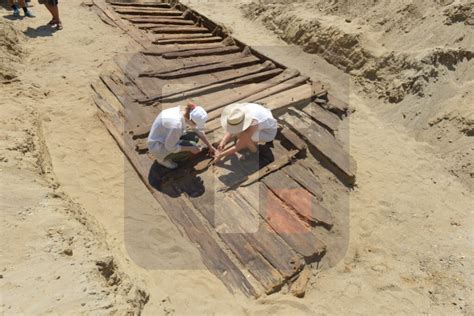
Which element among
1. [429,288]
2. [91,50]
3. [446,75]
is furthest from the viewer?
[91,50]

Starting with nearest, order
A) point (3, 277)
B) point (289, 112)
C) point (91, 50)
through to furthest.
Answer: point (3, 277) < point (289, 112) < point (91, 50)

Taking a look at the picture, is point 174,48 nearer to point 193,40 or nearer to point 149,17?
point 193,40

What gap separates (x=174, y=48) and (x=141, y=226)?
5.37m

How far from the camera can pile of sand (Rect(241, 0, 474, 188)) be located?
25.6ft

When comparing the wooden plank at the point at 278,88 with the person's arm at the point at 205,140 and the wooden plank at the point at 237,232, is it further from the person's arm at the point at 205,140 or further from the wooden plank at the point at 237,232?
the wooden plank at the point at 237,232

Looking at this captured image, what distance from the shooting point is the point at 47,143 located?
672 cm

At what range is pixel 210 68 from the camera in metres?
9.02

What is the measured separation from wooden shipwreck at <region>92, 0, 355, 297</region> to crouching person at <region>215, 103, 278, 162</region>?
0.24 meters

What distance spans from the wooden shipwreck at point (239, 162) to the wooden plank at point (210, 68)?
0.07 ft

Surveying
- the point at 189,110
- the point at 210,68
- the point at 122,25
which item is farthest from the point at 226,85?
the point at 122,25

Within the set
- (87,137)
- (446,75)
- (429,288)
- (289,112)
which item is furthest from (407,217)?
(87,137)

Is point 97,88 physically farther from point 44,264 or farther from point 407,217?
point 407,217

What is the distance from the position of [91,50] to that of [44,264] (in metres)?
6.50

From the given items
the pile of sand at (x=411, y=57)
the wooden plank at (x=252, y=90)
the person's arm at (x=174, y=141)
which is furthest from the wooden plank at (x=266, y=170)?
the pile of sand at (x=411, y=57)
